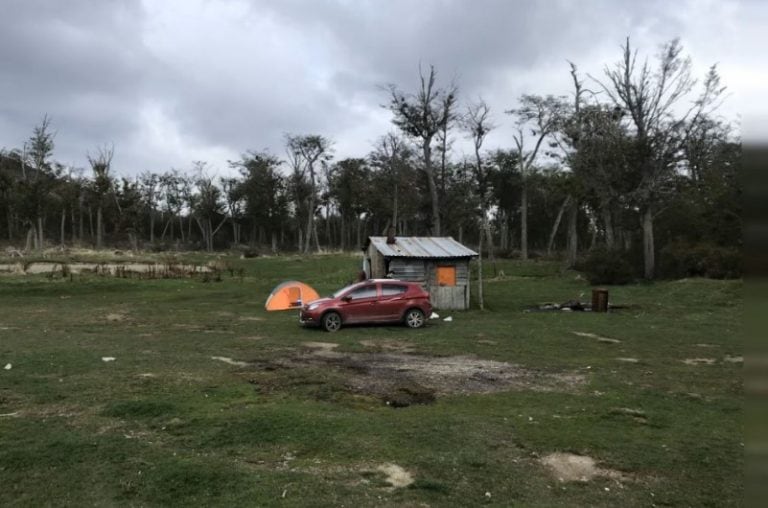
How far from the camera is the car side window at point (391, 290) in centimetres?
1848

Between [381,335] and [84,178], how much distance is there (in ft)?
233

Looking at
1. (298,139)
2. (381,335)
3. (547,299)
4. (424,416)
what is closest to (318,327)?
(381,335)

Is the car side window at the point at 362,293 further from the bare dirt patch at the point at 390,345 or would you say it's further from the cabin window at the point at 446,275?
the cabin window at the point at 446,275

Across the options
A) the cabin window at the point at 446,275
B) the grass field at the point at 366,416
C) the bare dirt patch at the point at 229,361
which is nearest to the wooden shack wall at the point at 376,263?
the cabin window at the point at 446,275

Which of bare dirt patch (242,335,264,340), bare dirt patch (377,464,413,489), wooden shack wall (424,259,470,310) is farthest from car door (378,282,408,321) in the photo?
bare dirt patch (377,464,413,489)

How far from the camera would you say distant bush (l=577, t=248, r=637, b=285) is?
33.8 m

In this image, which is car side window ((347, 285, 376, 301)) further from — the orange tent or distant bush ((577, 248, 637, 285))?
distant bush ((577, 248, 637, 285))

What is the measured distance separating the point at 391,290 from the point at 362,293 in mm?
951

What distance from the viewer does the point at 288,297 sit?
2358cm

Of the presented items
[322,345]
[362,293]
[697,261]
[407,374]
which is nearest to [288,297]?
[362,293]

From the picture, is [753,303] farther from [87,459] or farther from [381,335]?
[381,335]

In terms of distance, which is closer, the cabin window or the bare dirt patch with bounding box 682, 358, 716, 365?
the bare dirt patch with bounding box 682, 358, 716, 365

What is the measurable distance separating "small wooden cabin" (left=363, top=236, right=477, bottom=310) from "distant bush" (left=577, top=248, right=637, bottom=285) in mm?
13293

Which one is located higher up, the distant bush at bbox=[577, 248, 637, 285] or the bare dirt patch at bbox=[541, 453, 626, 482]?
the distant bush at bbox=[577, 248, 637, 285]
